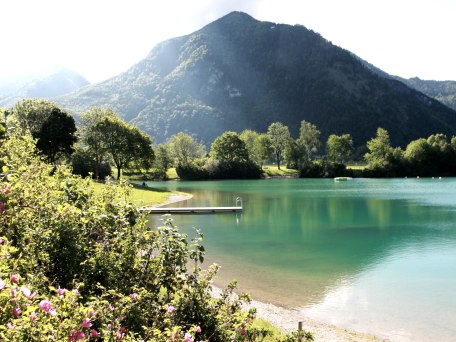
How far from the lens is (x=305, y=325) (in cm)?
1304

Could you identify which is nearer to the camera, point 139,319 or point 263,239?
point 139,319

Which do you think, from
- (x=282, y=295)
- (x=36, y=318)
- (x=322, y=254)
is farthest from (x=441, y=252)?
(x=36, y=318)

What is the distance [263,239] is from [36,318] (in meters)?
26.6

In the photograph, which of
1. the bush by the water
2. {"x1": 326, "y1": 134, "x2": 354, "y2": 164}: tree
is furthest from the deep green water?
{"x1": 326, "y1": 134, "x2": 354, "y2": 164}: tree

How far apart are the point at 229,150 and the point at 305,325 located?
119158 millimetres

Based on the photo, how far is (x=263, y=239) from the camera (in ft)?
96.7

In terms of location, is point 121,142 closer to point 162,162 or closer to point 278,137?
point 162,162

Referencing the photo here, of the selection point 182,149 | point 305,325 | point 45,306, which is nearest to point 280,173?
point 182,149

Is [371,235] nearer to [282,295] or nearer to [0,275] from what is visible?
[282,295]

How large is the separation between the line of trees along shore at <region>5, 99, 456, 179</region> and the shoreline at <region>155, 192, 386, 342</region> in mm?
63443

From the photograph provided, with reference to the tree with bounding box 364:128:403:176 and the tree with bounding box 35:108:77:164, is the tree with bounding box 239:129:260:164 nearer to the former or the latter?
the tree with bounding box 364:128:403:176

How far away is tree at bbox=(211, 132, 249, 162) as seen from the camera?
131250 millimetres

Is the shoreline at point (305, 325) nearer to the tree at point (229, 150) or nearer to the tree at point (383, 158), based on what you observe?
the tree at point (229, 150)

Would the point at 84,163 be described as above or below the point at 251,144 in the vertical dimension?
below
